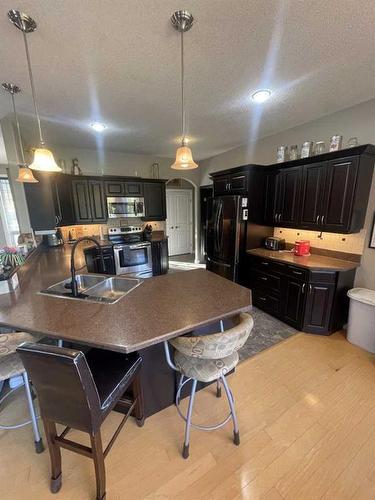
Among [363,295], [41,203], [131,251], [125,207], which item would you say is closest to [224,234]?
[131,251]

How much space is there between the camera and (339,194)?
2518 millimetres

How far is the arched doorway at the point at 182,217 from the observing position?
6.33 m

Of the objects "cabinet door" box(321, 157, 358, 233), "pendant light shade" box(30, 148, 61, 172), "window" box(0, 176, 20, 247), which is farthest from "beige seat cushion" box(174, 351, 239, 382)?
"window" box(0, 176, 20, 247)

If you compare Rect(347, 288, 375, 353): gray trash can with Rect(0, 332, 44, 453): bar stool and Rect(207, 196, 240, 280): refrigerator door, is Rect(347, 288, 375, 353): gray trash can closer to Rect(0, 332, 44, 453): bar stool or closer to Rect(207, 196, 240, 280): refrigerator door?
Rect(207, 196, 240, 280): refrigerator door

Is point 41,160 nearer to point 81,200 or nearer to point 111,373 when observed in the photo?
point 111,373

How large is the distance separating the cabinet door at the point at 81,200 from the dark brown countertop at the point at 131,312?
248 centimetres

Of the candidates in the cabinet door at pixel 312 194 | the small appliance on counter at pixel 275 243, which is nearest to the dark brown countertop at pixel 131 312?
the cabinet door at pixel 312 194

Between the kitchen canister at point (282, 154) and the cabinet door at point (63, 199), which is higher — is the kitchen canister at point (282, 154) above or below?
above

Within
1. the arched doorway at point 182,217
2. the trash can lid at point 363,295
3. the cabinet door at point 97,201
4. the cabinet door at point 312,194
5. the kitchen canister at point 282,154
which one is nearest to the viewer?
the trash can lid at point 363,295

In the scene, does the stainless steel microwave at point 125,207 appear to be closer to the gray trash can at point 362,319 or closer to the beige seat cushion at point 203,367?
the beige seat cushion at point 203,367

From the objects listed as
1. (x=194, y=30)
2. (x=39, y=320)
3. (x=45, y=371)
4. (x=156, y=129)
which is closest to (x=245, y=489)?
(x=45, y=371)

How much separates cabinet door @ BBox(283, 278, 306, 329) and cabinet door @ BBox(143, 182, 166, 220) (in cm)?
315

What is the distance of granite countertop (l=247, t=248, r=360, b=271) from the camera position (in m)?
2.54

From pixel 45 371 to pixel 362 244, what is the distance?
3292mm
